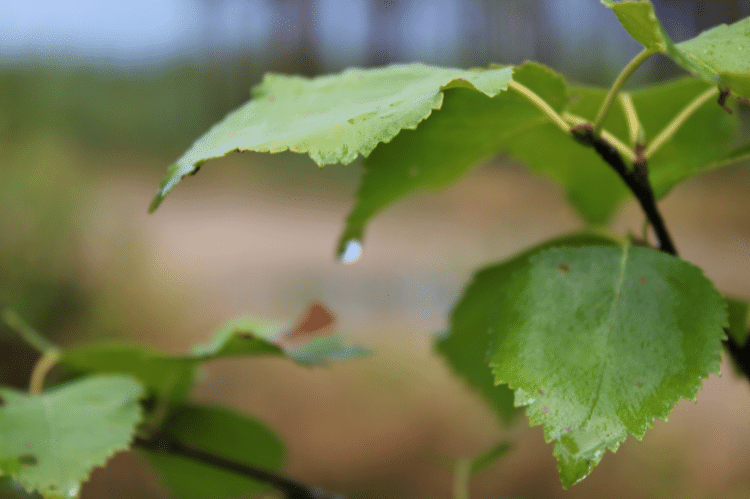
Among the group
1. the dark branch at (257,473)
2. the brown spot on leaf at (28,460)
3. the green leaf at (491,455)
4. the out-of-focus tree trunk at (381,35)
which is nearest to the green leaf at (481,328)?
the green leaf at (491,455)

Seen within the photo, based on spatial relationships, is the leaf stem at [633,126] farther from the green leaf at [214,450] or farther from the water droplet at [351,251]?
the green leaf at [214,450]

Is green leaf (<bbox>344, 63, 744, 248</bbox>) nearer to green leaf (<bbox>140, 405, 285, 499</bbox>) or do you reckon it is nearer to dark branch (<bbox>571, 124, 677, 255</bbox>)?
dark branch (<bbox>571, 124, 677, 255</bbox>)

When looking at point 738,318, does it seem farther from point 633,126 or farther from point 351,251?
point 351,251

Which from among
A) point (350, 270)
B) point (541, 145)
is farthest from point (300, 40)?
point (541, 145)

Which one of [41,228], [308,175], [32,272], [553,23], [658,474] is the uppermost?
[553,23]

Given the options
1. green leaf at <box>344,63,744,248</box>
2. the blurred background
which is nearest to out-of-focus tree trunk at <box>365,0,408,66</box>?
the blurred background

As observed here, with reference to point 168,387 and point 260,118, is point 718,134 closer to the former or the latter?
point 260,118

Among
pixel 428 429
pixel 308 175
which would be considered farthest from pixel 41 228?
pixel 308 175
